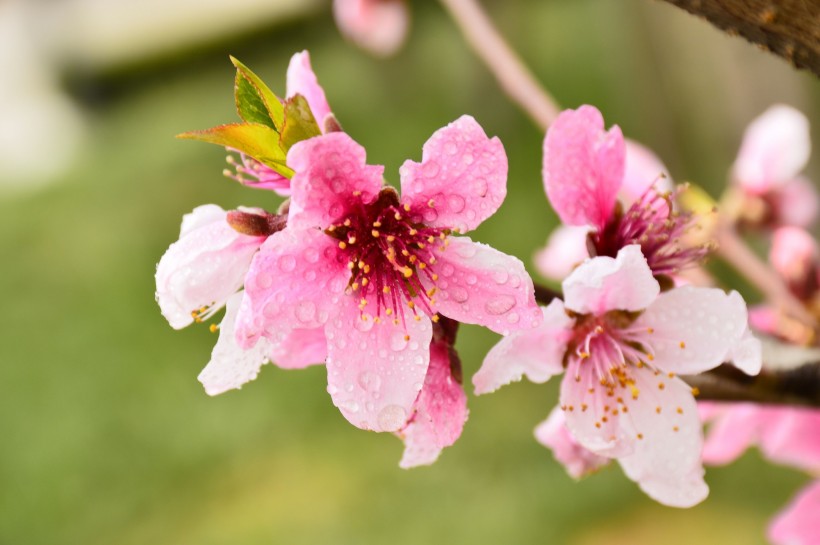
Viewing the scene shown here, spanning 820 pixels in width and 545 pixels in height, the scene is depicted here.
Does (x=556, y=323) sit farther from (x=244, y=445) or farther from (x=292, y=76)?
(x=244, y=445)


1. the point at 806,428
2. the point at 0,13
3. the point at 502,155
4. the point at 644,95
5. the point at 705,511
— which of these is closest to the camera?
the point at 502,155

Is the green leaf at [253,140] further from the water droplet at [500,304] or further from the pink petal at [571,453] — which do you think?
the pink petal at [571,453]

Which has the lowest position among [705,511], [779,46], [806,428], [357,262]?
[705,511]

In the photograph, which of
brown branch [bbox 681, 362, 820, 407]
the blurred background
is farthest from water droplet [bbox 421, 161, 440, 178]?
the blurred background

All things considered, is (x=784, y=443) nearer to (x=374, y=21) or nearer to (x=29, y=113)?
(x=374, y=21)

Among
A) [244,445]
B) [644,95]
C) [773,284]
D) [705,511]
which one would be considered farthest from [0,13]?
[773,284]

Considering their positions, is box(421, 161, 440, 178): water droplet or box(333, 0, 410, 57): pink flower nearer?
box(421, 161, 440, 178): water droplet

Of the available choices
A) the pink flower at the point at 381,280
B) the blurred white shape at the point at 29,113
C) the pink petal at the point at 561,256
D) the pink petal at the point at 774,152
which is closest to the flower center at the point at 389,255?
the pink flower at the point at 381,280

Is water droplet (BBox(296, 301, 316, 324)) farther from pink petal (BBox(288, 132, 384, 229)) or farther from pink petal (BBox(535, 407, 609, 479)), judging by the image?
pink petal (BBox(535, 407, 609, 479))
